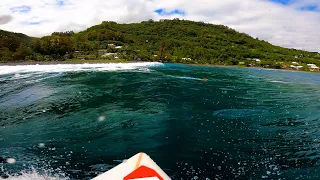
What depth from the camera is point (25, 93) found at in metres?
28.6

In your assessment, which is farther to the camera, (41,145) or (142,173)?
(41,145)

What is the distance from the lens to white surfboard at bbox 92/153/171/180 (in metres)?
5.67

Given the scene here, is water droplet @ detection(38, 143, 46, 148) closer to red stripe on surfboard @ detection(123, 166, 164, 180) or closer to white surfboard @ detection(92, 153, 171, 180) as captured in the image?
white surfboard @ detection(92, 153, 171, 180)

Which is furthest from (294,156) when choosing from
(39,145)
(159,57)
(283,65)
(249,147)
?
(283,65)

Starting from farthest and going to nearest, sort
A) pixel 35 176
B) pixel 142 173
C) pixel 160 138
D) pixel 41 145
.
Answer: pixel 160 138
pixel 41 145
pixel 35 176
pixel 142 173

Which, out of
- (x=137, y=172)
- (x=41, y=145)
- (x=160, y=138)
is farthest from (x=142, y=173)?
(x=41, y=145)

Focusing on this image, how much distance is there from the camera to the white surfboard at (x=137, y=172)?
5668 millimetres

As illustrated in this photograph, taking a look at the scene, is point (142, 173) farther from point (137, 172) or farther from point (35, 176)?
point (35, 176)

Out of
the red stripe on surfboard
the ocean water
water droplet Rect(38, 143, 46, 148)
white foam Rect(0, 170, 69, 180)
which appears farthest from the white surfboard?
water droplet Rect(38, 143, 46, 148)

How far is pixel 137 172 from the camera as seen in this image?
5766 mm

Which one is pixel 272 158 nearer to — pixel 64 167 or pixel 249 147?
pixel 249 147

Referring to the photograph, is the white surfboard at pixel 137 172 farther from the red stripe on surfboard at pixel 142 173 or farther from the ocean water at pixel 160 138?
the ocean water at pixel 160 138

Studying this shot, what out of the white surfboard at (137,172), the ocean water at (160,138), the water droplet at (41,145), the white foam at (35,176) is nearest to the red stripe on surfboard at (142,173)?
the white surfboard at (137,172)

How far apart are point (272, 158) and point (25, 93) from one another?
89.5ft
